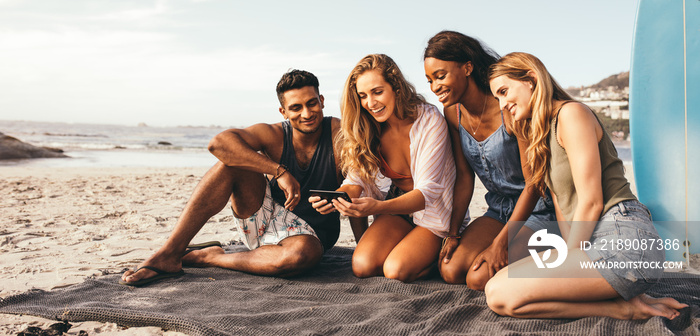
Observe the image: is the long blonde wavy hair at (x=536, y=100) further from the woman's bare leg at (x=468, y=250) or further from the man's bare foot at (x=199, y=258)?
the man's bare foot at (x=199, y=258)

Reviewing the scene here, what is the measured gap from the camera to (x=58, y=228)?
4.44m

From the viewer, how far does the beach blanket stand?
2234 mm

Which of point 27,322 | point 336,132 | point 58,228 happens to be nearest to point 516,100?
point 336,132

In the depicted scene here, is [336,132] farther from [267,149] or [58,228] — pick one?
[58,228]

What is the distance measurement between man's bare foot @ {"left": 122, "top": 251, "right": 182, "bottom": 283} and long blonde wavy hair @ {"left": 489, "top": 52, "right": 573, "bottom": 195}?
7.47ft

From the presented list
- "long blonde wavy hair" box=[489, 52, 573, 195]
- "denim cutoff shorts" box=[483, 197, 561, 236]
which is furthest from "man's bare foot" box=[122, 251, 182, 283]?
"long blonde wavy hair" box=[489, 52, 573, 195]

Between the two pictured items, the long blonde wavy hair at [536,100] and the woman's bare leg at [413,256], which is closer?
the long blonde wavy hair at [536,100]

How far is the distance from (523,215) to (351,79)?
136 cm

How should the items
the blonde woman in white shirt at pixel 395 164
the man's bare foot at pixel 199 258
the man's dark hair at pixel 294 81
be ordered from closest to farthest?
the blonde woman in white shirt at pixel 395 164, the man's dark hair at pixel 294 81, the man's bare foot at pixel 199 258

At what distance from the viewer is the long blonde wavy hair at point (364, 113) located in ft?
10.1

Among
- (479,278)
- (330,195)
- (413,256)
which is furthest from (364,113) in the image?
(479,278)

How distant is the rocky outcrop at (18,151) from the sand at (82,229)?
4191 mm

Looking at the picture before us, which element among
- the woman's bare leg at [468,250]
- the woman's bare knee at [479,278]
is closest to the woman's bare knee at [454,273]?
the woman's bare leg at [468,250]

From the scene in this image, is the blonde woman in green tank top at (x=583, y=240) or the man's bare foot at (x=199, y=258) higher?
the blonde woman in green tank top at (x=583, y=240)
